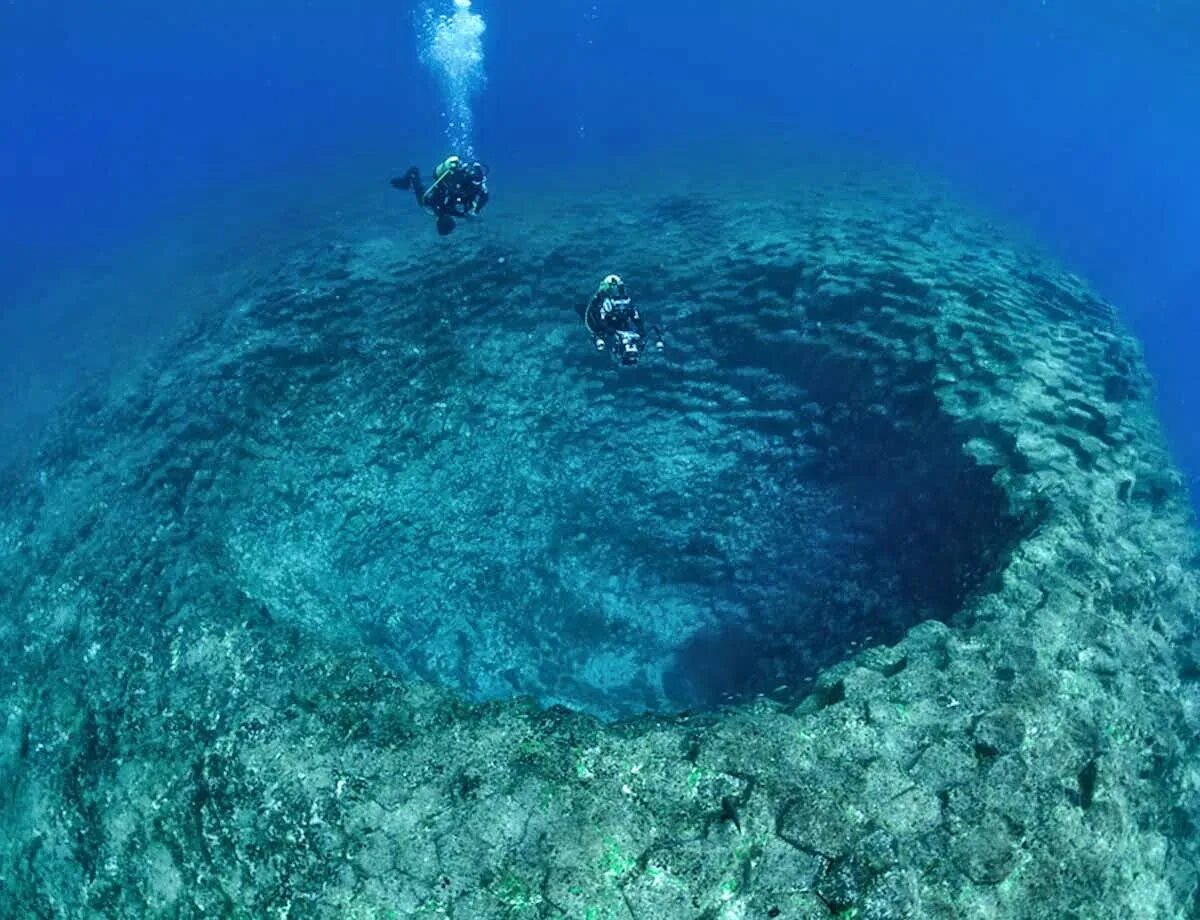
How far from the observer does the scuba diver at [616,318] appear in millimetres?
5738

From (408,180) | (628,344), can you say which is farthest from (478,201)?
(628,344)

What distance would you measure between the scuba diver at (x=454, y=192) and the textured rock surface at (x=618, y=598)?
→ 2.18 m

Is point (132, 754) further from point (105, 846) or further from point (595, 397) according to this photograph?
point (595, 397)

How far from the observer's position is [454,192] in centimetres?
668

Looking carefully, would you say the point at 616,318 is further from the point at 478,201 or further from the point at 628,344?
the point at 478,201

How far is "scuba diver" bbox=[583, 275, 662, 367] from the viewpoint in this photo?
5738 mm

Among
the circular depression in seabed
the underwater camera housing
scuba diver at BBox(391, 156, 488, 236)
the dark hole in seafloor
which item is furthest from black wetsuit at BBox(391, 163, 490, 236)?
the dark hole in seafloor

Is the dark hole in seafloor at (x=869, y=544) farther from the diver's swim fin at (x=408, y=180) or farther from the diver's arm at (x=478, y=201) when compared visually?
the diver's swim fin at (x=408, y=180)

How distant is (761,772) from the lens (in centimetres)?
322

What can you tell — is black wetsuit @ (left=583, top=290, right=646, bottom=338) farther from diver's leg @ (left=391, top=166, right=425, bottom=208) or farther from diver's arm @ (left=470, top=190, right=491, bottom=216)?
diver's leg @ (left=391, top=166, right=425, bottom=208)

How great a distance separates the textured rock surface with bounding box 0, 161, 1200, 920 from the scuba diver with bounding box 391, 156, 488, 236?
2181 mm

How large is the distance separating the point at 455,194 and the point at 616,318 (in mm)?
2114

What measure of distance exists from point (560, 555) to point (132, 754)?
441 centimetres

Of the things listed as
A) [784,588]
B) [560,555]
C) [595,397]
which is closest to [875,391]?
[784,588]
